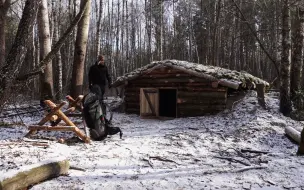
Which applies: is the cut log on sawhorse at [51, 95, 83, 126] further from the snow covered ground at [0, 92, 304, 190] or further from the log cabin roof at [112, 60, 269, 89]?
the log cabin roof at [112, 60, 269, 89]

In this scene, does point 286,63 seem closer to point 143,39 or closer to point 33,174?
point 33,174

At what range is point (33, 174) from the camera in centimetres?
430

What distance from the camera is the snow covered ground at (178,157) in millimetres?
4742

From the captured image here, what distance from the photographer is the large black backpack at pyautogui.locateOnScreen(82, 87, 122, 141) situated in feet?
22.2

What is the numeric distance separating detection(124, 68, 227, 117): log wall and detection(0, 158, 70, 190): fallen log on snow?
280 inches

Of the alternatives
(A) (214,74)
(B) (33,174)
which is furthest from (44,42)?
(B) (33,174)

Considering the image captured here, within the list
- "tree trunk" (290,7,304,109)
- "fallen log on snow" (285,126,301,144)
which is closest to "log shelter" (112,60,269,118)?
"tree trunk" (290,7,304,109)

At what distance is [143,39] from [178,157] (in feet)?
104

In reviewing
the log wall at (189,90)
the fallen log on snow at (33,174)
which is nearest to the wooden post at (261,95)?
the log wall at (189,90)

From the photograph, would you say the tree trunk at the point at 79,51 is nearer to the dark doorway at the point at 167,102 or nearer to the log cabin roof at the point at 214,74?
the log cabin roof at the point at 214,74

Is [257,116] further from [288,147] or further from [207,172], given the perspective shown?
[207,172]

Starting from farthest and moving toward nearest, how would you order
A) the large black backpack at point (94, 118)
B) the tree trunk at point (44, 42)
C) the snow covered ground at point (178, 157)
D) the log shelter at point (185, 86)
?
the log shelter at point (185, 86)
the tree trunk at point (44, 42)
the large black backpack at point (94, 118)
the snow covered ground at point (178, 157)

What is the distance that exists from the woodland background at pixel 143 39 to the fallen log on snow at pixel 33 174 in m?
1.12

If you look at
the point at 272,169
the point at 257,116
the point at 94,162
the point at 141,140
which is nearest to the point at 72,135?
the point at 141,140
